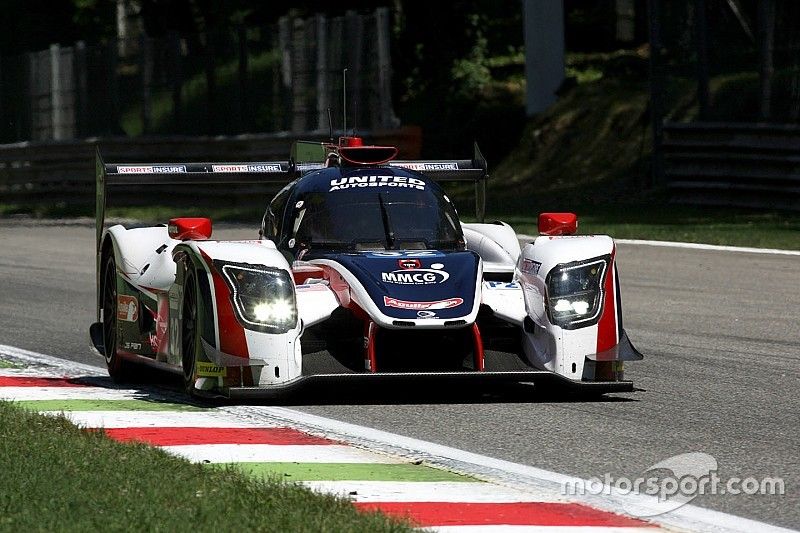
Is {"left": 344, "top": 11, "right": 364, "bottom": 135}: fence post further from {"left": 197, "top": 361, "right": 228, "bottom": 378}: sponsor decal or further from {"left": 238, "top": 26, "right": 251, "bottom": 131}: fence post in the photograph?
{"left": 197, "top": 361, "right": 228, "bottom": 378}: sponsor decal

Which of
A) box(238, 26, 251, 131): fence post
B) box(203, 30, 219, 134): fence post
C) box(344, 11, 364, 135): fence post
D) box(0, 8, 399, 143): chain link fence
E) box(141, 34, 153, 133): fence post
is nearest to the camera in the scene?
box(344, 11, 364, 135): fence post

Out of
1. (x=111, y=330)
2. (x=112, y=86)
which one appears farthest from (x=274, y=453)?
(x=112, y=86)

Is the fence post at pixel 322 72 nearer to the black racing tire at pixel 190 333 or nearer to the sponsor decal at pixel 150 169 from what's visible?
the sponsor decal at pixel 150 169

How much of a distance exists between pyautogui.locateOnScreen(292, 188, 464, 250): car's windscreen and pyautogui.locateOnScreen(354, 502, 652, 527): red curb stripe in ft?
12.2

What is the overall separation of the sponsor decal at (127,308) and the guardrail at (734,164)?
47.8ft

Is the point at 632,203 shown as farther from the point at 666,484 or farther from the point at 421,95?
the point at 666,484

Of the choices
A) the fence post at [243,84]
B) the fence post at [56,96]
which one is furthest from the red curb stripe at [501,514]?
the fence post at [56,96]

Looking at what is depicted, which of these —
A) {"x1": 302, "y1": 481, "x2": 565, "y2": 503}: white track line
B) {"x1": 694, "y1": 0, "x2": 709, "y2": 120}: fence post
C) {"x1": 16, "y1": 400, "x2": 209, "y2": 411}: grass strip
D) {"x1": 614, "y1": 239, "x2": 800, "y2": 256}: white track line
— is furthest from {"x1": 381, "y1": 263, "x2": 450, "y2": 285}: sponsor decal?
{"x1": 694, "y1": 0, "x2": 709, "y2": 120}: fence post

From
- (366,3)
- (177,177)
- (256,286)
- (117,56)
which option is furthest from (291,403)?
(366,3)

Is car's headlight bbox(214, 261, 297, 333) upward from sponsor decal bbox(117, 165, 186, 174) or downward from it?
downward

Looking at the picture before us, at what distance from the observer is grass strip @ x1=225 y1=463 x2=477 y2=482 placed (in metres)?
6.73

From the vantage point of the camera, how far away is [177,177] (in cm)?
1102

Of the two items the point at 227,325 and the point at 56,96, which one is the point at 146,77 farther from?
the point at 227,325

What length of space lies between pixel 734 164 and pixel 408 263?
16.4 metres
